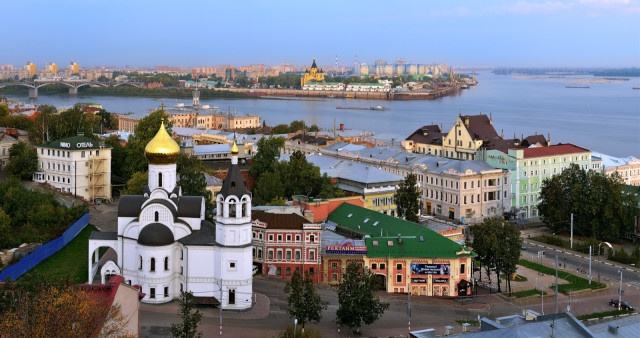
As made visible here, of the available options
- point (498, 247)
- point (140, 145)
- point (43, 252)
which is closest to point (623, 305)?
point (498, 247)

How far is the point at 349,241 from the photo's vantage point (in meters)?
22.5

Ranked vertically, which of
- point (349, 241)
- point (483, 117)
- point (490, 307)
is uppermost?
point (483, 117)

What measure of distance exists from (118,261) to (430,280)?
9047mm

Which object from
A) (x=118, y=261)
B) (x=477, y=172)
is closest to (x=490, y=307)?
(x=118, y=261)

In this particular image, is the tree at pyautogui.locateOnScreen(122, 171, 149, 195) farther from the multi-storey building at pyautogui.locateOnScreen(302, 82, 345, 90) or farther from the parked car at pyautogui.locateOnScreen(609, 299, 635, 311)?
the multi-storey building at pyautogui.locateOnScreen(302, 82, 345, 90)

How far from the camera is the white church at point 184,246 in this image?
19703 millimetres

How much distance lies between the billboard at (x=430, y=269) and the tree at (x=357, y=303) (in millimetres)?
4121

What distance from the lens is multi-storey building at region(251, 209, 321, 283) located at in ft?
74.4

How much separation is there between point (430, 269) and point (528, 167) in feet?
51.9

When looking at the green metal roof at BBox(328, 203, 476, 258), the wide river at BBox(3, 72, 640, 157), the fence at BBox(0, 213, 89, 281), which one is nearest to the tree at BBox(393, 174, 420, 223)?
the green metal roof at BBox(328, 203, 476, 258)

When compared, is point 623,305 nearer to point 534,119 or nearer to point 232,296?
point 232,296

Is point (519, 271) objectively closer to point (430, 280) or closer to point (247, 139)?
point (430, 280)

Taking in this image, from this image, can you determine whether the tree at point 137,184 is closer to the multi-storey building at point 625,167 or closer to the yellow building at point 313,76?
the multi-storey building at point 625,167

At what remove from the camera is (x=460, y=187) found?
33.4m
